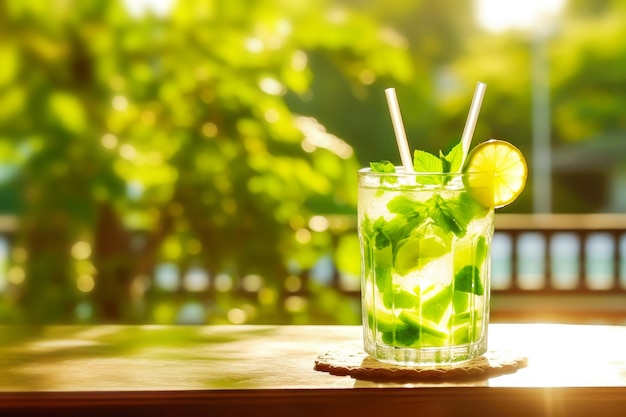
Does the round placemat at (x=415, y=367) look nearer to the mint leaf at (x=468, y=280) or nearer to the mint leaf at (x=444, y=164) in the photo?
the mint leaf at (x=468, y=280)

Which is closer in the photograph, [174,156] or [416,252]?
[416,252]

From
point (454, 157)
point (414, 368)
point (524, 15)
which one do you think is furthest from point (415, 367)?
point (524, 15)

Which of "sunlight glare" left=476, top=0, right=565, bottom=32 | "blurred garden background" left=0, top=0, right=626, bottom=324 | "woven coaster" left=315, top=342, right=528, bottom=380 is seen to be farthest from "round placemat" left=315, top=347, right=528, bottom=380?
"sunlight glare" left=476, top=0, right=565, bottom=32

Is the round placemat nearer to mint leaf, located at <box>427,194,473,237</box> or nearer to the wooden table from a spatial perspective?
the wooden table

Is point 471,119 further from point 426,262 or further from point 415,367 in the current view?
point 415,367

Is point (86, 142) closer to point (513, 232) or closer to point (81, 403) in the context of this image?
point (81, 403)

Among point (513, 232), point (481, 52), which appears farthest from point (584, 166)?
point (513, 232)

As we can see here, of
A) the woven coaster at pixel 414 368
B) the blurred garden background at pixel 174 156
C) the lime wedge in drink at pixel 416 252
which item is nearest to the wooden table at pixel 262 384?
the woven coaster at pixel 414 368

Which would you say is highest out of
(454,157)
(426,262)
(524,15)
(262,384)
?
(524,15)
